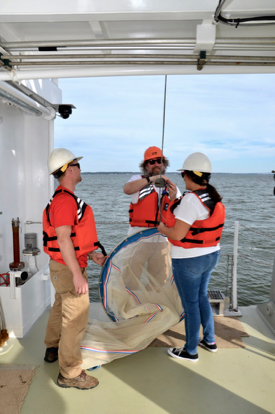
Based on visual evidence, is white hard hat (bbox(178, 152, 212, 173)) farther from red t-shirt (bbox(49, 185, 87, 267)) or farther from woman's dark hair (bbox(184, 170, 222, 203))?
red t-shirt (bbox(49, 185, 87, 267))

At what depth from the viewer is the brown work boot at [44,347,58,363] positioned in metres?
2.90

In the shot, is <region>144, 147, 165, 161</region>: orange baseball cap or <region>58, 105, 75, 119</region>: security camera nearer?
<region>144, 147, 165, 161</region>: orange baseball cap

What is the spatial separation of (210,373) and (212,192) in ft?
4.77

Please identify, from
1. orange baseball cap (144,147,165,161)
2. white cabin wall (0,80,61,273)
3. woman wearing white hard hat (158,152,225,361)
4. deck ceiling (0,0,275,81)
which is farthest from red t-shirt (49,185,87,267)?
white cabin wall (0,80,61,273)

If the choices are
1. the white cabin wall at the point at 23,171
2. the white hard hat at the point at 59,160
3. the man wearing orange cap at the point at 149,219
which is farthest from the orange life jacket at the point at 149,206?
the white cabin wall at the point at 23,171

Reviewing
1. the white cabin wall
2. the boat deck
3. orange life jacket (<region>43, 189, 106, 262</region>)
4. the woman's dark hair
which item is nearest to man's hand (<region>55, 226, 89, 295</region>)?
orange life jacket (<region>43, 189, 106, 262</region>)

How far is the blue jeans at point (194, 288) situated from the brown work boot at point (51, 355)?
43.8 inches

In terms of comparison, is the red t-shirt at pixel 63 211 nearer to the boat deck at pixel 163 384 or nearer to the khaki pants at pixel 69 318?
the khaki pants at pixel 69 318

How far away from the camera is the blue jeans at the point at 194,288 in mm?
2687

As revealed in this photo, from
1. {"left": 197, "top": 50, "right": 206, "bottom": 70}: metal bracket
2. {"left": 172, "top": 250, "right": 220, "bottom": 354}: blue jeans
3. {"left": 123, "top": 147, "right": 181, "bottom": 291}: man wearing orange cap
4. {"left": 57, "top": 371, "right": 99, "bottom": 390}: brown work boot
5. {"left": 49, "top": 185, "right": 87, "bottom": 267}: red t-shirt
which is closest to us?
{"left": 197, "top": 50, "right": 206, "bottom": 70}: metal bracket

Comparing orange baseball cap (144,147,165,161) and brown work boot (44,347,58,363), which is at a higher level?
orange baseball cap (144,147,165,161)

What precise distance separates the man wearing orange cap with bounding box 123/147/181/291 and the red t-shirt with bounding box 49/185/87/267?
95 centimetres

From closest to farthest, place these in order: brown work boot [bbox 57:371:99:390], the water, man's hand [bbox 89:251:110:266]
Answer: brown work boot [bbox 57:371:99:390]
man's hand [bbox 89:251:110:266]
the water

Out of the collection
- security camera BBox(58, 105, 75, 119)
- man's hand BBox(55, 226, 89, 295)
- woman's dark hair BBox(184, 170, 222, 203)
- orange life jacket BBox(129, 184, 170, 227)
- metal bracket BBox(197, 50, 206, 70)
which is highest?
metal bracket BBox(197, 50, 206, 70)
